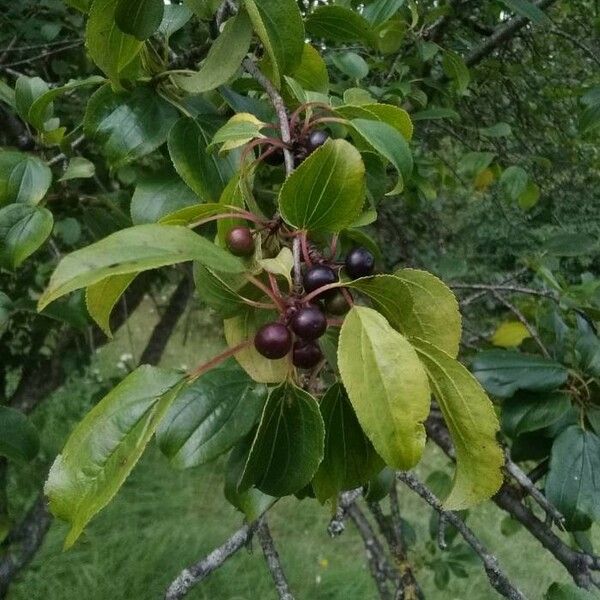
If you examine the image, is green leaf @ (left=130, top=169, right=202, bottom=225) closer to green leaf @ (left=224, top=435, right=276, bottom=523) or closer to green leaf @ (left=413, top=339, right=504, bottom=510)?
green leaf @ (left=224, top=435, right=276, bottom=523)

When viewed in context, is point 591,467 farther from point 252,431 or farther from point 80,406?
point 80,406

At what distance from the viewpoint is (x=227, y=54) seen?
23.1 inches

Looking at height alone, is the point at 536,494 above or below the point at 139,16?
below

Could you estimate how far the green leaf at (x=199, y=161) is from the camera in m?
0.67

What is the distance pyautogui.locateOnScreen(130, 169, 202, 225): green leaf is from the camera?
712mm

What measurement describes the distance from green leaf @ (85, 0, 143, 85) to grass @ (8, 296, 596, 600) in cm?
182

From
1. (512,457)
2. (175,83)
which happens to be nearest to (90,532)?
(512,457)

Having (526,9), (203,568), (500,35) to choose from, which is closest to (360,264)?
(203,568)

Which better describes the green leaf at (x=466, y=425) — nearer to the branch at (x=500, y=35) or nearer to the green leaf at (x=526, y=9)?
the green leaf at (x=526, y=9)

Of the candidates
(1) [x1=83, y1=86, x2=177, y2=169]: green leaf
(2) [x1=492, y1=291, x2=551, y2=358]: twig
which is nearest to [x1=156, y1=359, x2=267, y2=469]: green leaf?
(1) [x1=83, y1=86, x2=177, y2=169]: green leaf

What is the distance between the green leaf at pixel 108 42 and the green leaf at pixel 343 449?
13.9 inches

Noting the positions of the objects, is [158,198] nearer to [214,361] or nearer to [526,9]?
[214,361]

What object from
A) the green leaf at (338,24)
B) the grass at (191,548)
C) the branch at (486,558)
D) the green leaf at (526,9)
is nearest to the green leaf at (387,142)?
the green leaf at (338,24)

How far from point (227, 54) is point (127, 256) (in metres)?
0.28
